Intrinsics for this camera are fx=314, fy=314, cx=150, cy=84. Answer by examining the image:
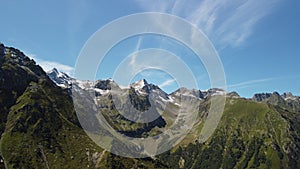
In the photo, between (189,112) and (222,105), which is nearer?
(222,105)

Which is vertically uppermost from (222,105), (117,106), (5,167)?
(5,167)

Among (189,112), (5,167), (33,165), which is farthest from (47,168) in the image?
(189,112)

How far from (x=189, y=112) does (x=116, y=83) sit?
30.7ft

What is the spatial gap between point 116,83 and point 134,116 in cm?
346

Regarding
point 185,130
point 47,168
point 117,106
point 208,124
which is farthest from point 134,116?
point 47,168

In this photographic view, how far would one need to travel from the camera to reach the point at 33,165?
196875 mm

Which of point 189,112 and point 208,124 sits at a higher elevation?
point 189,112

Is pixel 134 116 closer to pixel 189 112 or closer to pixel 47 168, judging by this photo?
pixel 189 112

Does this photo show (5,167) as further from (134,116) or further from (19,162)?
(134,116)

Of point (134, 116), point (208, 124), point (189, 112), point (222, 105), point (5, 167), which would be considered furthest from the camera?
point (5, 167)

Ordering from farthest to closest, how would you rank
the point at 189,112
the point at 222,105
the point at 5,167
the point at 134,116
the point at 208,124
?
the point at 5,167 < the point at 189,112 < the point at 134,116 < the point at 208,124 < the point at 222,105

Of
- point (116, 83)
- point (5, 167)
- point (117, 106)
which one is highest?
point (5, 167)

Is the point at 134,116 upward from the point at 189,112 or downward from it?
downward

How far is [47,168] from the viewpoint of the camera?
198750 mm
